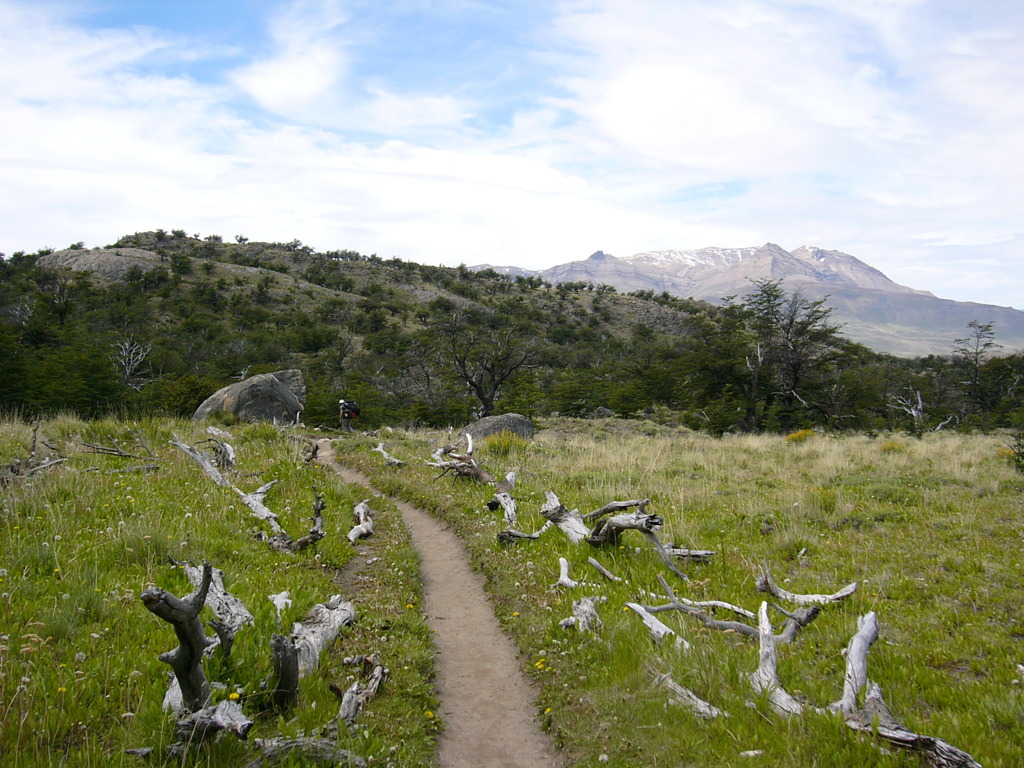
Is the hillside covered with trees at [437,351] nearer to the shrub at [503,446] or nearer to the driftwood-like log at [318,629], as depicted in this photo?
the driftwood-like log at [318,629]

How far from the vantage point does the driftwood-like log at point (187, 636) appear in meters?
2.89

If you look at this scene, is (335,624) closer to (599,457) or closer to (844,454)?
(599,457)

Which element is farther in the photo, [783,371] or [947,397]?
[947,397]

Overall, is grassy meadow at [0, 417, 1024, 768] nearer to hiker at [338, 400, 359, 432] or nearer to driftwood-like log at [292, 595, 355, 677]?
driftwood-like log at [292, 595, 355, 677]

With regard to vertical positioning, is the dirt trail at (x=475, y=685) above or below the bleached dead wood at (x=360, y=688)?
below

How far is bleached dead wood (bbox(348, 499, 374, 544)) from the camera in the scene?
859cm

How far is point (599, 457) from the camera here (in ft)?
53.2

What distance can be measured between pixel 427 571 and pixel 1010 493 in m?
10.4

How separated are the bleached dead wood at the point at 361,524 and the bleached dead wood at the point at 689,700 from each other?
17.1 ft

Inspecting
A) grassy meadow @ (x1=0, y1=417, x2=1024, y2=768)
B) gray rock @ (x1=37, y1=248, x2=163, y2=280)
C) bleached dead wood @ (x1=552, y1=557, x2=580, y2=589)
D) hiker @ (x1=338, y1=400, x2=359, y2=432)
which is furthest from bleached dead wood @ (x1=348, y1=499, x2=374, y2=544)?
gray rock @ (x1=37, y1=248, x2=163, y2=280)

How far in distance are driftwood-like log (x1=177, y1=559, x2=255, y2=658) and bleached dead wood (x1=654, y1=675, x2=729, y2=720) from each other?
3.26 metres

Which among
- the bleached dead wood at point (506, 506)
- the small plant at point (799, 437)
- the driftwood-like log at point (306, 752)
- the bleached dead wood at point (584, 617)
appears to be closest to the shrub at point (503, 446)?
the bleached dead wood at point (506, 506)

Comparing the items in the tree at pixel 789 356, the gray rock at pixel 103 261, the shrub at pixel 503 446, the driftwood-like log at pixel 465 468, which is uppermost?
the gray rock at pixel 103 261

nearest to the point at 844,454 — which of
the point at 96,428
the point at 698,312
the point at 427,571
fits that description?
the point at 427,571
